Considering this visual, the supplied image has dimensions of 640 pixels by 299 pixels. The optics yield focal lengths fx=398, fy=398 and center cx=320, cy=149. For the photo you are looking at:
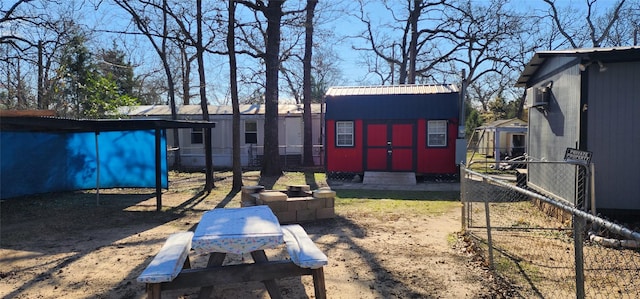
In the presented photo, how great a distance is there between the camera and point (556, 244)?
555 centimetres

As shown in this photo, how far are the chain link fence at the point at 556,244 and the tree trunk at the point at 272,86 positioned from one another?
8.49 m

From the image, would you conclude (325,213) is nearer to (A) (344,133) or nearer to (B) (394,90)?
(A) (344,133)

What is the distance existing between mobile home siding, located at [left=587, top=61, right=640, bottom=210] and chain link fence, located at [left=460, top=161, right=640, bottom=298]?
46cm

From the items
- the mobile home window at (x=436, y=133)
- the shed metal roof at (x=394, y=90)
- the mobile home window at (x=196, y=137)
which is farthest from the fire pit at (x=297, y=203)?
the mobile home window at (x=196, y=137)

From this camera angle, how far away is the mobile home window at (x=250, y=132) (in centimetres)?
2028

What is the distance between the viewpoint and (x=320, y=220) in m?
7.31

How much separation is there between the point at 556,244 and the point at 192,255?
4970 mm

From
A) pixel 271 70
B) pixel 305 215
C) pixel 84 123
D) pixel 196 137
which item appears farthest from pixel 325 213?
pixel 196 137

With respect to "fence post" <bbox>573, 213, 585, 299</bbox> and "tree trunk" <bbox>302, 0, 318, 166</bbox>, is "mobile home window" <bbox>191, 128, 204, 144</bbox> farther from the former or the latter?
"fence post" <bbox>573, 213, 585, 299</bbox>

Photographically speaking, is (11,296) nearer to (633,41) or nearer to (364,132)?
(364,132)

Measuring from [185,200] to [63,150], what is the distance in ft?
13.6

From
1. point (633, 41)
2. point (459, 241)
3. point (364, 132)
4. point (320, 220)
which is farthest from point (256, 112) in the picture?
point (633, 41)

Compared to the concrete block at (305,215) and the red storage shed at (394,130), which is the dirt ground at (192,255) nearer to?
the concrete block at (305,215)

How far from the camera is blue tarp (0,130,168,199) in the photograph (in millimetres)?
9570
